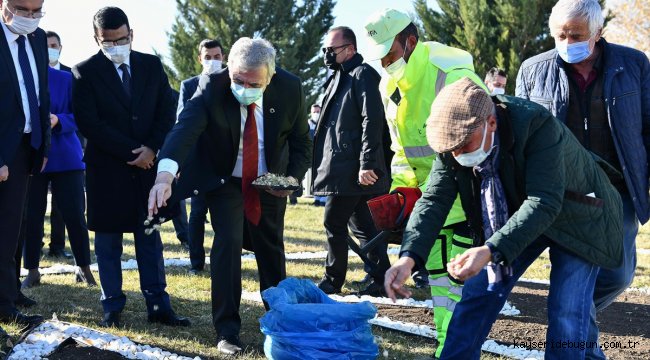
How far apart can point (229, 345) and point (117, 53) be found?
6.84 ft

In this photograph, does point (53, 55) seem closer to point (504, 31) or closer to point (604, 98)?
point (604, 98)

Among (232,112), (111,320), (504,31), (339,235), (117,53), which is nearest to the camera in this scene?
(232,112)

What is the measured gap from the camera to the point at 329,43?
6.74 metres

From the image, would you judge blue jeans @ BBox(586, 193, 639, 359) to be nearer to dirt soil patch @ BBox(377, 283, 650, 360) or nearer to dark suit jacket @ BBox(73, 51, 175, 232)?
dirt soil patch @ BBox(377, 283, 650, 360)

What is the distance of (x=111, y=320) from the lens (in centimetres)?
524

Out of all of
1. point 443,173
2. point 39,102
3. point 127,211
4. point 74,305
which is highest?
point 39,102

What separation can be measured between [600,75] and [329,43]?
9.12 ft

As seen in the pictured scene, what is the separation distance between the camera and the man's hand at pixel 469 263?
3037 mm

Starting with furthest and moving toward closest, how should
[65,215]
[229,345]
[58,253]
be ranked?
1. [58,253]
2. [65,215]
3. [229,345]

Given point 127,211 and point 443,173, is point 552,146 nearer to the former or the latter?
point 443,173

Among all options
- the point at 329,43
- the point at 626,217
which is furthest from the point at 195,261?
the point at 626,217

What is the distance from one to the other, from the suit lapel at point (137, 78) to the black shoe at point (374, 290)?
2483 mm

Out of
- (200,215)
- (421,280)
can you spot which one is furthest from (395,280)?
(200,215)

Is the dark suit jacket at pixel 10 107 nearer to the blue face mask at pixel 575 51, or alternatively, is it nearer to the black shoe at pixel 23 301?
the black shoe at pixel 23 301
